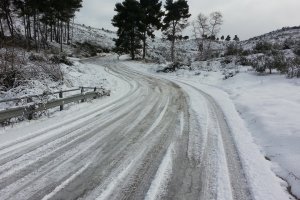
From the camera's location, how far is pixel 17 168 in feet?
20.3

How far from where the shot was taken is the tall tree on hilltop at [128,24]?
4812 centimetres

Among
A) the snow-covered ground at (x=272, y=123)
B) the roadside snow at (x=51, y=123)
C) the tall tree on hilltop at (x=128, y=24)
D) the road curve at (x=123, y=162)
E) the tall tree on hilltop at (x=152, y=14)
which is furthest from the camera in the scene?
the tall tree on hilltop at (x=152, y=14)

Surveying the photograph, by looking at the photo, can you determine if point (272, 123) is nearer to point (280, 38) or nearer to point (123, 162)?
point (123, 162)

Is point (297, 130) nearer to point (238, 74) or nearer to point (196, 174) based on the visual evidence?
point (196, 174)

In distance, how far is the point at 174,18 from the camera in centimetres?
4912

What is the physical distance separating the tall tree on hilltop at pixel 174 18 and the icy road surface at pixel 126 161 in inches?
1560

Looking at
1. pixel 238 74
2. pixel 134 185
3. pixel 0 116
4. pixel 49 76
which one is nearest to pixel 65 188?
pixel 134 185

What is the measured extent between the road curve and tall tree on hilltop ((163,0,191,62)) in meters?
39.9

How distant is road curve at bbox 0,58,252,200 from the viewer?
533cm

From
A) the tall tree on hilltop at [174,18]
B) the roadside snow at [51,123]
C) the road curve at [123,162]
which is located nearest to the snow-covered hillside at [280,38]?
the tall tree on hilltop at [174,18]

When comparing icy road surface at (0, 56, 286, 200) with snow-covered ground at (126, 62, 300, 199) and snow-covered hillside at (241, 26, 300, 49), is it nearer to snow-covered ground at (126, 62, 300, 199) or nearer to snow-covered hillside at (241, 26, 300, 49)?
snow-covered ground at (126, 62, 300, 199)

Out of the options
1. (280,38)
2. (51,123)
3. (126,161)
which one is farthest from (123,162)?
(280,38)

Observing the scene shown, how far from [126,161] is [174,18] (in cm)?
4524

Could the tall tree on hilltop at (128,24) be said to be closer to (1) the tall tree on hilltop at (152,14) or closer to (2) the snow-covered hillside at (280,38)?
(1) the tall tree on hilltop at (152,14)
